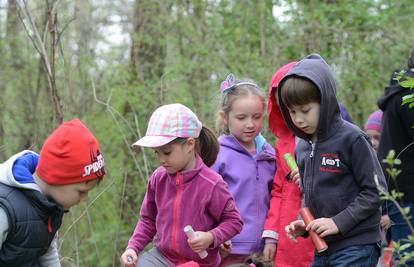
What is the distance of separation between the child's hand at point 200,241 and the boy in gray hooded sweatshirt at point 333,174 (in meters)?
0.47

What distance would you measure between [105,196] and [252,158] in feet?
15.2

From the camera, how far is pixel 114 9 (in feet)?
49.7

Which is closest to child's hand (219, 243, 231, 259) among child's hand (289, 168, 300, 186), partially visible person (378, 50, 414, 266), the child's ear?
child's hand (289, 168, 300, 186)

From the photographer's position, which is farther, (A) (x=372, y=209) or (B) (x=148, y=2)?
(B) (x=148, y=2)

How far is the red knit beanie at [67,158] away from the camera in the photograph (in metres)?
3.97

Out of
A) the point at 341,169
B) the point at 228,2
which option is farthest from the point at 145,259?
the point at 228,2

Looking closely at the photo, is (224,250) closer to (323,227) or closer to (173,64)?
(323,227)

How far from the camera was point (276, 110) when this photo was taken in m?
5.02

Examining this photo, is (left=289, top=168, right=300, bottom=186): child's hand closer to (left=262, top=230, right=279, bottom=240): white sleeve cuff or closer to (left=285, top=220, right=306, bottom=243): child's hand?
(left=262, top=230, right=279, bottom=240): white sleeve cuff

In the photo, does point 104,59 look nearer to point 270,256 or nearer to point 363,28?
point 363,28

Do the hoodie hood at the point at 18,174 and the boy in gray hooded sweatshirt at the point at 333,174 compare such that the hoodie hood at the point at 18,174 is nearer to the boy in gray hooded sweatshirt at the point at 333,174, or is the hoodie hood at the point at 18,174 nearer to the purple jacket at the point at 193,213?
the purple jacket at the point at 193,213

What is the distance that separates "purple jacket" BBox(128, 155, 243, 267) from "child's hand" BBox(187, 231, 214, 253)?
2.2 inches

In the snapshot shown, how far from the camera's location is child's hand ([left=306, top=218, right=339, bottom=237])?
13.0ft

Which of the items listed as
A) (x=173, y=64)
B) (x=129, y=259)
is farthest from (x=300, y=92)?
(x=173, y=64)
